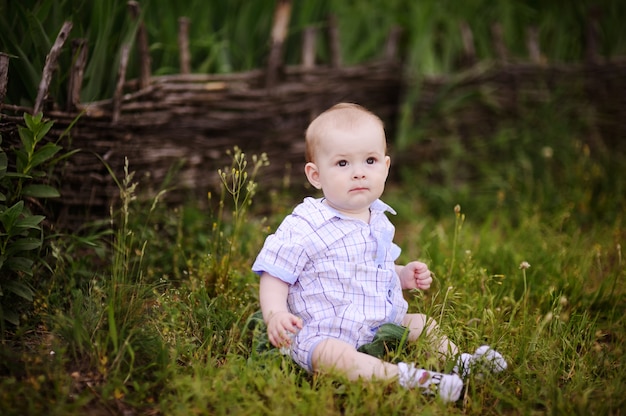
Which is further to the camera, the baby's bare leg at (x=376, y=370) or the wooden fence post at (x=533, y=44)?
the wooden fence post at (x=533, y=44)

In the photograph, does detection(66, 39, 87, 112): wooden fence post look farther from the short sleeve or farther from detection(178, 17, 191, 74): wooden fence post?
the short sleeve

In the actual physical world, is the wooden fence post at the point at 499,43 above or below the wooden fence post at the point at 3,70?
above

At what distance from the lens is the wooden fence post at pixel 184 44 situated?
3.64 meters

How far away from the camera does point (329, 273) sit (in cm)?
246

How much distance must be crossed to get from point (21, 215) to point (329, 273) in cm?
123

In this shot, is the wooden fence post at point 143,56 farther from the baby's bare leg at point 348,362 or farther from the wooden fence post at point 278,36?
the baby's bare leg at point 348,362

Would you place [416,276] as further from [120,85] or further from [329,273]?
[120,85]

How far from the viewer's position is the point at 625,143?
16.5 ft

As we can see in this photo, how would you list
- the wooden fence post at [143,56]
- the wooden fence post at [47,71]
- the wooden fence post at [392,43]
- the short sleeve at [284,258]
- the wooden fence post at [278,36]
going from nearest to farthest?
the short sleeve at [284,258]
the wooden fence post at [47,71]
the wooden fence post at [143,56]
the wooden fence post at [278,36]
the wooden fence post at [392,43]

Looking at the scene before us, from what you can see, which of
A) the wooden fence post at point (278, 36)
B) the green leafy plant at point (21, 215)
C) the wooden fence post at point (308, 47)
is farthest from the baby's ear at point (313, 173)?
the wooden fence post at point (308, 47)

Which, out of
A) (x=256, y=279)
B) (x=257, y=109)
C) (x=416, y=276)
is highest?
(x=257, y=109)

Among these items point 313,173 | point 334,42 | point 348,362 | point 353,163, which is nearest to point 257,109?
point 334,42

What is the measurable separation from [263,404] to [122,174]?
1535 mm

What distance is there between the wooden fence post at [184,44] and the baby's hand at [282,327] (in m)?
1.92
